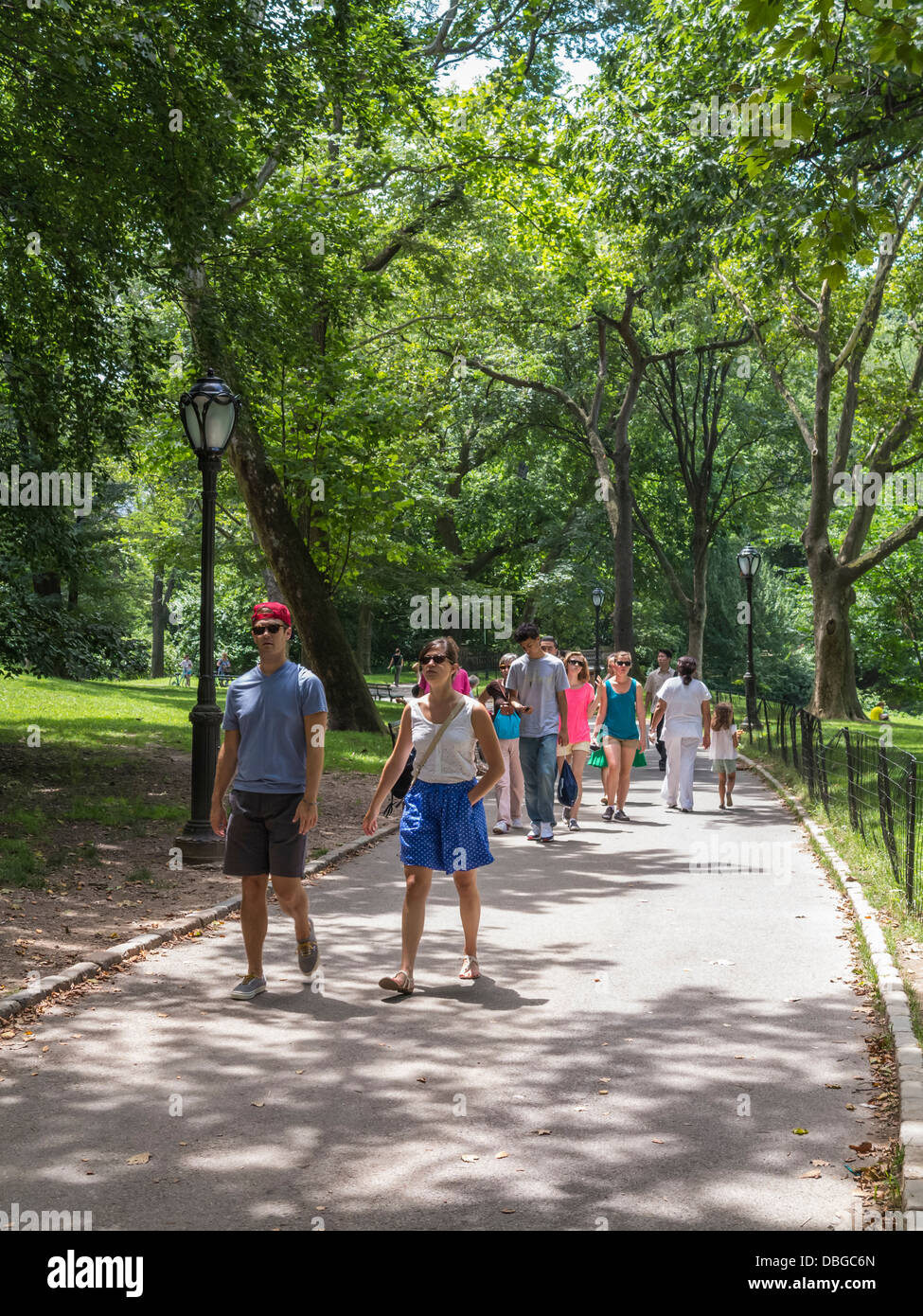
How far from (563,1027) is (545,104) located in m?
22.9

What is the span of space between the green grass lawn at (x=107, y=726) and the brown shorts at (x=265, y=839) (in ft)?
29.0

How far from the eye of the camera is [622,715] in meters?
14.6

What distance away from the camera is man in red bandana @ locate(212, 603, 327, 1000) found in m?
6.99

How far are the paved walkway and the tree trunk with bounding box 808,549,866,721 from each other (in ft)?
65.5

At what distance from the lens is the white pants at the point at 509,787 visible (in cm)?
1391

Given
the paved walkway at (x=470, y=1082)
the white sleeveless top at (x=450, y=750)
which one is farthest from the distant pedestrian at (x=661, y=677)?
the white sleeveless top at (x=450, y=750)

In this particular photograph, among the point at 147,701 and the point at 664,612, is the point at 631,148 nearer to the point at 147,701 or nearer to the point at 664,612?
the point at 147,701

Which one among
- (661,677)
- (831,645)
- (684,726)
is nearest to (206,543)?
(684,726)

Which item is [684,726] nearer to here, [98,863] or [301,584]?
[98,863]

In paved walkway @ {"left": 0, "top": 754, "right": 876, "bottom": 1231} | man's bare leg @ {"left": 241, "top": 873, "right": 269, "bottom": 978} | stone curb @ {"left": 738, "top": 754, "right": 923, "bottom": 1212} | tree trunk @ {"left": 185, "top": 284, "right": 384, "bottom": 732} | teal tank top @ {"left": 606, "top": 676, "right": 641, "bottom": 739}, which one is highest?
tree trunk @ {"left": 185, "top": 284, "right": 384, "bottom": 732}

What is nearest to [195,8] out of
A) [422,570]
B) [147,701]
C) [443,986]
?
[443,986]

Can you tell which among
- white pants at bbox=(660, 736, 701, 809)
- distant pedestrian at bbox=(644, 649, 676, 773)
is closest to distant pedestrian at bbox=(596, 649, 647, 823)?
white pants at bbox=(660, 736, 701, 809)

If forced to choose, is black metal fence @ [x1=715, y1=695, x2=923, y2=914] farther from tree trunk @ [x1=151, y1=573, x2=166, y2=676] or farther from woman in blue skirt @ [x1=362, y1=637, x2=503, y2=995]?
tree trunk @ [x1=151, y1=573, x2=166, y2=676]

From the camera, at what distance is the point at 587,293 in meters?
31.3
